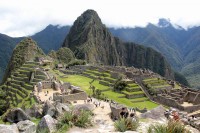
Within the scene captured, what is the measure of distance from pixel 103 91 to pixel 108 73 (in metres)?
16.7

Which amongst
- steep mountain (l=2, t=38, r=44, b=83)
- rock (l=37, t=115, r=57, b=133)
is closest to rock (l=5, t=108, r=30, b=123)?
rock (l=37, t=115, r=57, b=133)

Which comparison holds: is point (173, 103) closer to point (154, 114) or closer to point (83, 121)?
point (154, 114)

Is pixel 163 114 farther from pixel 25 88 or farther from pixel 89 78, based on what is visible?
pixel 89 78

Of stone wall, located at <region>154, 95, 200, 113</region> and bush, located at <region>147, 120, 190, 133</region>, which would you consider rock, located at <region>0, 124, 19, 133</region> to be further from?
stone wall, located at <region>154, 95, 200, 113</region>

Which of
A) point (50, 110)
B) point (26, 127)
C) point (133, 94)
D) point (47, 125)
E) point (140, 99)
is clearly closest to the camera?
point (47, 125)

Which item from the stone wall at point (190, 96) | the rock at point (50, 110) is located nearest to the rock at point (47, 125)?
the rock at point (50, 110)

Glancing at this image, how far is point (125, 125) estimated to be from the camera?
13.9 metres

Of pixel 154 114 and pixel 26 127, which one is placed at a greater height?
pixel 154 114

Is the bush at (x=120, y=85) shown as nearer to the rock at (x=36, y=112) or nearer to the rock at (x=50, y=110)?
the rock at (x=36, y=112)

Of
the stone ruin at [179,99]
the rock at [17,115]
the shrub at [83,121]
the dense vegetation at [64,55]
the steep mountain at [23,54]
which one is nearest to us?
the shrub at [83,121]

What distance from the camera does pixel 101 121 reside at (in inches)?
656

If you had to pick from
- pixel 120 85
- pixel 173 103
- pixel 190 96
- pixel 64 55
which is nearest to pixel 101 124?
pixel 173 103

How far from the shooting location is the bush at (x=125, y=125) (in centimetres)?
1383

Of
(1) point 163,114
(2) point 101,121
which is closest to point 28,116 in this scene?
(2) point 101,121
